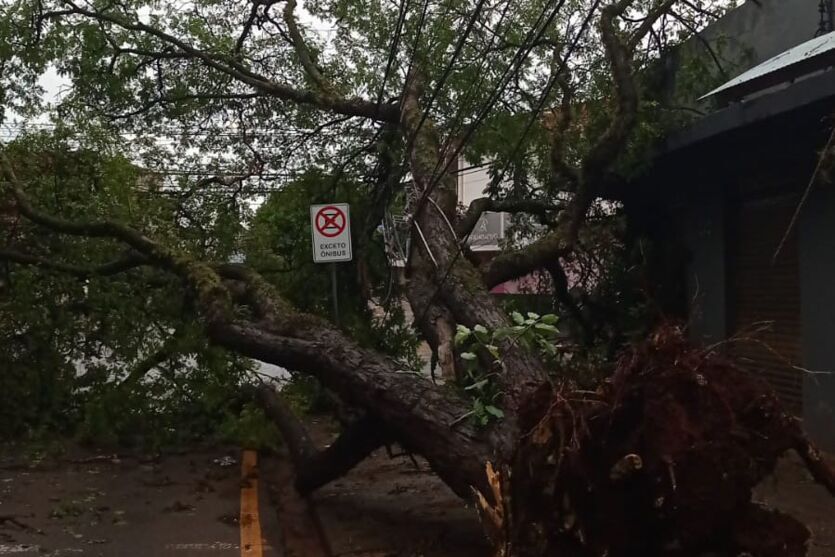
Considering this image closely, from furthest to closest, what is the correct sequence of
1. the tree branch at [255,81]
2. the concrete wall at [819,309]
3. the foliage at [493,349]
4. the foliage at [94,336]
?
1. the tree branch at [255,81]
2. the foliage at [94,336]
3. the concrete wall at [819,309]
4. the foliage at [493,349]

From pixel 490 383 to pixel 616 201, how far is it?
7.37m

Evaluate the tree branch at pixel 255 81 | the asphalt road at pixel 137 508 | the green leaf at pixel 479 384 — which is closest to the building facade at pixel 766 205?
the green leaf at pixel 479 384

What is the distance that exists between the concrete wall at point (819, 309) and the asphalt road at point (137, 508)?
5175 millimetres

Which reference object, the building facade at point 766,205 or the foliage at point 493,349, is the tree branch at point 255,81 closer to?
the building facade at point 766,205

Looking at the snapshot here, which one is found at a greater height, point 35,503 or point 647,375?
point 647,375

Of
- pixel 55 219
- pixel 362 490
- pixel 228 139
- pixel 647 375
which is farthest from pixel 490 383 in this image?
pixel 228 139

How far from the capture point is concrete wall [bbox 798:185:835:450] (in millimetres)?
8555

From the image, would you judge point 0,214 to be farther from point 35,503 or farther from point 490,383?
point 490,383

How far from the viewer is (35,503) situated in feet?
25.3

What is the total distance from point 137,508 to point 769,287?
6910 mm

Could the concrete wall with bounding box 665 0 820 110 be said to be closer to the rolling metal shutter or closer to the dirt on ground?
the rolling metal shutter

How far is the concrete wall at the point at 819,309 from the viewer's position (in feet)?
28.1

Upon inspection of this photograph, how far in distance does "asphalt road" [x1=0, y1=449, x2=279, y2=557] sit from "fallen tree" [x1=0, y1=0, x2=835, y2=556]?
2.51 ft

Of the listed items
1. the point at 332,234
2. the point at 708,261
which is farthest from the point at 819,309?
the point at 332,234
